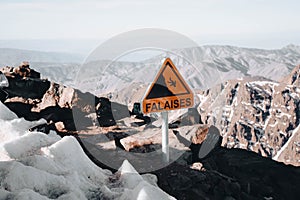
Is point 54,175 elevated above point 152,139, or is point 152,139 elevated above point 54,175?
point 54,175

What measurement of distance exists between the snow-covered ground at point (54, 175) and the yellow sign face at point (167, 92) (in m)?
2.23

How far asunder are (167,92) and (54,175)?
3971 millimetres

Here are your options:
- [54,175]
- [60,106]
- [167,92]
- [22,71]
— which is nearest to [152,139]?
[167,92]

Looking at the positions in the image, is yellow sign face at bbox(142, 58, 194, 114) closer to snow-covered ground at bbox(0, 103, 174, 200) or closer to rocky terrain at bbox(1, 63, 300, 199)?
rocky terrain at bbox(1, 63, 300, 199)

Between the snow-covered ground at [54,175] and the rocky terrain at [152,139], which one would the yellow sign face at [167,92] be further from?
the snow-covered ground at [54,175]

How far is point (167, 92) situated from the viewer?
1034 centimetres

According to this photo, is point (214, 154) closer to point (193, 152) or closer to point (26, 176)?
point (193, 152)

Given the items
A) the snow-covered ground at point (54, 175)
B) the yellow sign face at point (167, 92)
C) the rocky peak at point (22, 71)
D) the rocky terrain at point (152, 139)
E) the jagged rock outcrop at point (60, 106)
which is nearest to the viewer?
the snow-covered ground at point (54, 175)

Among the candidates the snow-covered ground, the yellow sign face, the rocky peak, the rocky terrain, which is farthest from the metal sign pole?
the rocky peak

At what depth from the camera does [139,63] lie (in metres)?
9.65

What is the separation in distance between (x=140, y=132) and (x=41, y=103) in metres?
13.2

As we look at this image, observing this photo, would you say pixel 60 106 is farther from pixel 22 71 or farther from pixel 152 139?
pixel 152 139

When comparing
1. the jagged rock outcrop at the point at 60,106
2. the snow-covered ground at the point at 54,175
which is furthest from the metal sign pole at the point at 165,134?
the jagged rock outcrop at the point at 60,106

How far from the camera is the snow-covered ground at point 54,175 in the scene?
336 inches
